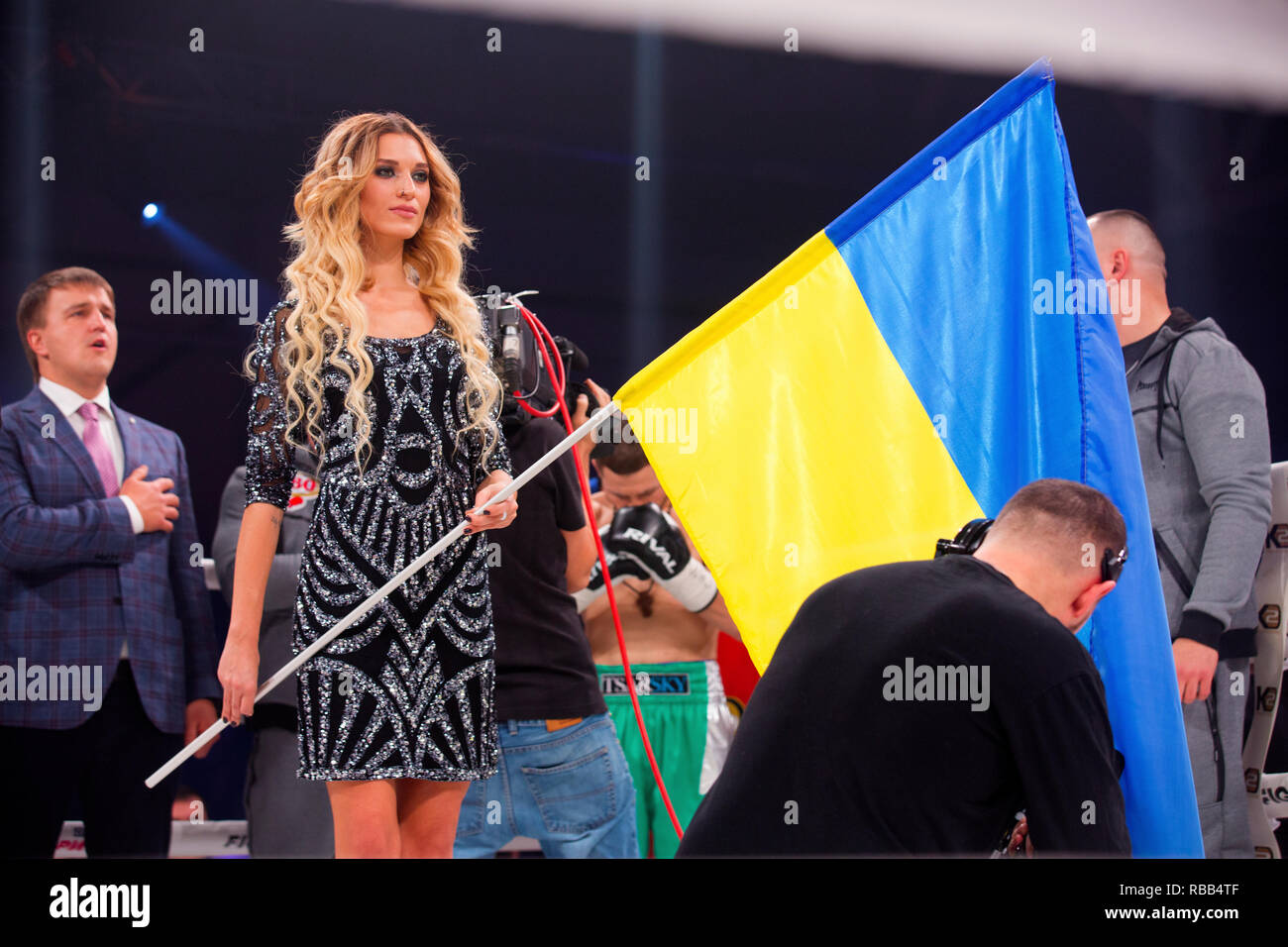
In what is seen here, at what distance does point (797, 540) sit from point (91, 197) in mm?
2029

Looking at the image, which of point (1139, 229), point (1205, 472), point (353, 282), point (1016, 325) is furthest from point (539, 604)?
point (1139, 229)

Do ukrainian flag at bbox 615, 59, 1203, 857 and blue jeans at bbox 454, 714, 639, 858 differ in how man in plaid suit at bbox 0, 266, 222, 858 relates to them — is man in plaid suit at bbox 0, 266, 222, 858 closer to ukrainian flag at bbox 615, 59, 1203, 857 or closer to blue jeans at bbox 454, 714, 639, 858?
blue jeans at bbox 454, 714, 639, 858

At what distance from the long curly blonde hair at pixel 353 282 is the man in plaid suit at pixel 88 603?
803 mm

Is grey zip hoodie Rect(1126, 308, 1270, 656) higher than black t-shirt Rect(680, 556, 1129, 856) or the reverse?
higher

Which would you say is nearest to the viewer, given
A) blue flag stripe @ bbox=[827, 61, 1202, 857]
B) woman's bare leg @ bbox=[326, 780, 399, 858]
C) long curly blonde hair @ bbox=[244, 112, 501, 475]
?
woman's bare leg @ bbox=[326, 780, 399, 858]

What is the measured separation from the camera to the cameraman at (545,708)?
2.56m

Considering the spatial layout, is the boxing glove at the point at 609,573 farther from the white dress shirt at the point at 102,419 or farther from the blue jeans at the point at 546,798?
the white dress shirt at the point at 102,419

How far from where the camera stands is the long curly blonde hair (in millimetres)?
2213

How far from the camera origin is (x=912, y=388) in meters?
2.51

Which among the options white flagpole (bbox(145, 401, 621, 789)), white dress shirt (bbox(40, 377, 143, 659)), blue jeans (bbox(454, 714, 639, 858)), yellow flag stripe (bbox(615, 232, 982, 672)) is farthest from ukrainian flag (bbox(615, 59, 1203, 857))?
white dress shirt (bbox(40, 377, 143, 659))

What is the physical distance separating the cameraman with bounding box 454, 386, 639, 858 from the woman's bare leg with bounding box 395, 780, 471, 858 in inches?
13.3

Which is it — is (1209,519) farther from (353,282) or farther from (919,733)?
(353,282)

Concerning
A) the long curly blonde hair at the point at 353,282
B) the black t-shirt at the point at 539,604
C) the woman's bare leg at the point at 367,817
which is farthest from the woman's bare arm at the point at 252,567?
the black t-shirt at the point at 539,604

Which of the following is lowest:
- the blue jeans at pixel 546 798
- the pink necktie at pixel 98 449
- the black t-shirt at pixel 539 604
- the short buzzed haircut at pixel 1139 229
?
the blue jeans at pixel 546 798
